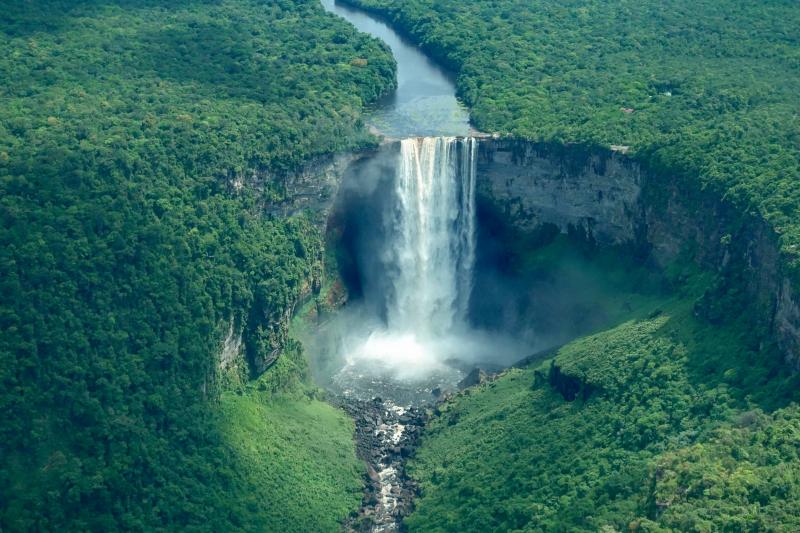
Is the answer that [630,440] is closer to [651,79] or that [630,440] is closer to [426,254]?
[426,254]

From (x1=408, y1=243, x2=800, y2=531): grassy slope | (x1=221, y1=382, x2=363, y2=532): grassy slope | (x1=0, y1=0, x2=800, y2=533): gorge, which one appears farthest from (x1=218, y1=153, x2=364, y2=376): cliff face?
(x1=408, y1=243, x2=800, y2=531): grassy slope

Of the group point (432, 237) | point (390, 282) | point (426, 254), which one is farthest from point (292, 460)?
point (432, 237)

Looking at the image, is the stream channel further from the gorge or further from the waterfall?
the gorge

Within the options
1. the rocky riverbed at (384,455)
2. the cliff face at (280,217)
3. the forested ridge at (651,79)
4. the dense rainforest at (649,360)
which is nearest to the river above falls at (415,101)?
the forested ridge at (651,79)

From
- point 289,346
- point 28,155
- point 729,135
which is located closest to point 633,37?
point 729,135

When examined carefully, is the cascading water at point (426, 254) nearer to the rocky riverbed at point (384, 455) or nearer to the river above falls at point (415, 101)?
the river above falls at point (415, 101)

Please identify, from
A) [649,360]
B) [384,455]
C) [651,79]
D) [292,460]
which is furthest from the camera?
[651,79]

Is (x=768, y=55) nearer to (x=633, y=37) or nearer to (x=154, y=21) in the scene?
(x=633, y=37)
